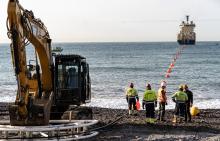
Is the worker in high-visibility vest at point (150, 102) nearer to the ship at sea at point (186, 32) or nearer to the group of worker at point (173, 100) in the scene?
the group of worker at point (173, 100)

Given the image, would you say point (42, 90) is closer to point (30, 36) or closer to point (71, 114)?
point (71, 114)

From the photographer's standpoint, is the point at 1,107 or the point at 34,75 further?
the point at 1,107

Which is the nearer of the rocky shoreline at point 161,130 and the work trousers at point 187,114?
the rocky shoreline at point 161,130

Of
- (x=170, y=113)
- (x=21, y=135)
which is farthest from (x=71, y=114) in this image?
(x=170, y=113)

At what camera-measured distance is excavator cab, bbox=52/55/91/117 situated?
61.3 feet

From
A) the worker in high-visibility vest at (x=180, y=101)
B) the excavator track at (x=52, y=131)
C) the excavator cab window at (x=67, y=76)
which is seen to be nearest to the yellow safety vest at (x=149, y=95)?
the worker in high-visibility vest at (x=180, y=101)

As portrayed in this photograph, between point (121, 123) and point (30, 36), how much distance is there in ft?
20.3

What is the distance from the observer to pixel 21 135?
16859 millimetres

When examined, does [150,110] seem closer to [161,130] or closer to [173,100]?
[173,100]

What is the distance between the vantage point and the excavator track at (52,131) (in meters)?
15.5

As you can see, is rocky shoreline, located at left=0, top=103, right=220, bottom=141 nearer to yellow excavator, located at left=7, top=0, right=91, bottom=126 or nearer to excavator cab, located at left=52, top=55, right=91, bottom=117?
excavator cab, located at left=52, top=55, right=91, bottom=117

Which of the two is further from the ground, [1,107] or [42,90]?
[42,90]

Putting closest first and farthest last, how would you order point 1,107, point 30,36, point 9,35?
point 9,35
point 30,36
point 1,107

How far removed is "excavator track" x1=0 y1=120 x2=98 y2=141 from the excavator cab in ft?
3.60
